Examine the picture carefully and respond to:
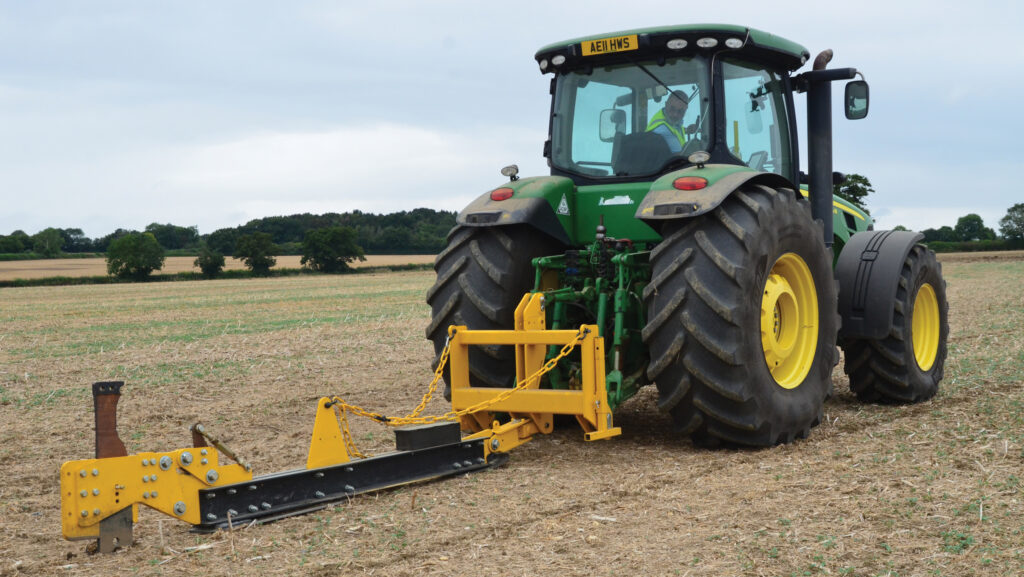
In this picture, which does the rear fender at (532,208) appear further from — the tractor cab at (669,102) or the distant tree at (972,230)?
the distant tree at (972,230)

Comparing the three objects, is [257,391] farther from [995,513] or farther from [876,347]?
[995,513]

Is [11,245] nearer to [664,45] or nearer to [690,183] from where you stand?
[664,45]

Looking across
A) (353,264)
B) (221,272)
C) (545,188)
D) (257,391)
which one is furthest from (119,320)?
(353,264)

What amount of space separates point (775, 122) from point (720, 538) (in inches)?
146

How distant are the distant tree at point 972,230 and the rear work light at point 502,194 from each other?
5454cm

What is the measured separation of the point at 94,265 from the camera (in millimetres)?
59469

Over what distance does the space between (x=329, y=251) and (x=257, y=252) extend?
14.2ft

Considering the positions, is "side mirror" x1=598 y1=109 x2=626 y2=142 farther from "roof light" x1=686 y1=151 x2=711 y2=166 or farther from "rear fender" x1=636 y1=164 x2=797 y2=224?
"rear fender" x1=636 y1=164 x2=797 y2=224

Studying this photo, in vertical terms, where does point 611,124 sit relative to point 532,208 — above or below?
above

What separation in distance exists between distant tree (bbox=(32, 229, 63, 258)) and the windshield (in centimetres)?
6426

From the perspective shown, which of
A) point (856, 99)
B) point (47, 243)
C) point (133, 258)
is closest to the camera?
point (856, 99)

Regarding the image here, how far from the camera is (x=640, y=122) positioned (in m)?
6.12

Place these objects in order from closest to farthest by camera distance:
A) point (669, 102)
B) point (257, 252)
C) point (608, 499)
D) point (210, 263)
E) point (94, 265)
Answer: point (608, 499)
point (669, 102)
point (210, 263)
point (257, 252)
point (94, 265)

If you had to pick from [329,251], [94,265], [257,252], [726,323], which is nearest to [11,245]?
[94,265]
